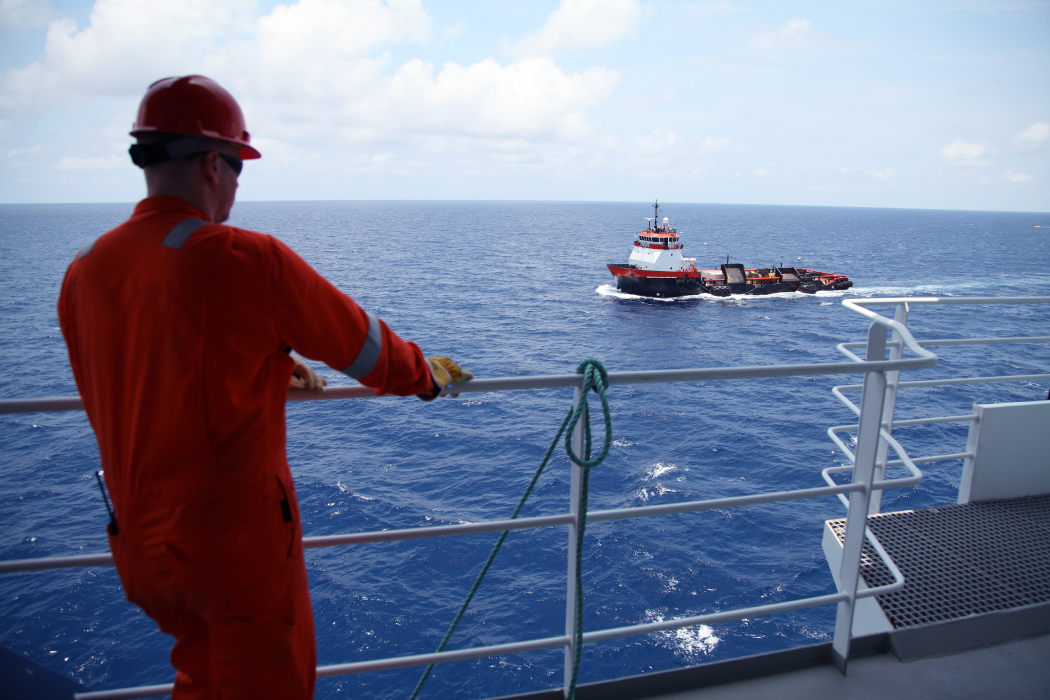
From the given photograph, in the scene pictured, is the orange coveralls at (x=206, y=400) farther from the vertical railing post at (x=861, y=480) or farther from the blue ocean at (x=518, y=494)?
the blue ocean at (x=518, y=494)

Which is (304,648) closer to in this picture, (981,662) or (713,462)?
(981,662)

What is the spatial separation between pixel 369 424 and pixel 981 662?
20.0m

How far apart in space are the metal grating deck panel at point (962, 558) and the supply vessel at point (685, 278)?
42505 mm


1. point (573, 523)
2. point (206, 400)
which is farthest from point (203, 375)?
point (573, 523)

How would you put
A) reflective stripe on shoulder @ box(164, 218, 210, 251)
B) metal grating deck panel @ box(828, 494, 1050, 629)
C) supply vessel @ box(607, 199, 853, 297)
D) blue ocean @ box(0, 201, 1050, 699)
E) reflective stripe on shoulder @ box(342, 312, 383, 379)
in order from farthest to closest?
supply vessel @ box(607, 199, 853, 297), blue ocean @ box(0, 201, 1050, 699), metal grating deck panel @ box(828, 494, 1050, 629), reflective stripe on shoulder @ box(342, 312, 383, 379), reflective stripe on shoulder @ box(164, 218, 210, 251)

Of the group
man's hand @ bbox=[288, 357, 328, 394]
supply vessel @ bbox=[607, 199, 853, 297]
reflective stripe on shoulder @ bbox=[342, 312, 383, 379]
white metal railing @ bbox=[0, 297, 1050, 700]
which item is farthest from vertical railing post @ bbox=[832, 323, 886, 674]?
supply vessel @ bbox=[607, 199, 853, 297]

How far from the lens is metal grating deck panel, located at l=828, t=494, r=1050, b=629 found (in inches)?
109

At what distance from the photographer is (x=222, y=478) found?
130 cm

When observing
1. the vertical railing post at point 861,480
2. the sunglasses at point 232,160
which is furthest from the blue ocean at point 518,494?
the sunglasses at point 232,160

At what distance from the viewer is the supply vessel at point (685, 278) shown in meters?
45.3

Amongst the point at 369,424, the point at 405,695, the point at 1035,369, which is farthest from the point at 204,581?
the point at 1035,369

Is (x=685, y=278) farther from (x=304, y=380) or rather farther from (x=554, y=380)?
(x=304, y=380)

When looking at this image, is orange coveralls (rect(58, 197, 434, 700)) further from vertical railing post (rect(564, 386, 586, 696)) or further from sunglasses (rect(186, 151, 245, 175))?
vertical railing post (rect(564, 386, 586, 696))

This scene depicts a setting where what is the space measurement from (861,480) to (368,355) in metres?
1.64
